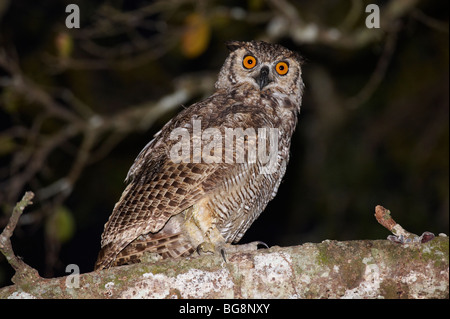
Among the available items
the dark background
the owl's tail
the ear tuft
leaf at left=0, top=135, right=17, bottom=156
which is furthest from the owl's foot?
leaf at left=0, top=135, right=17, bottom=156

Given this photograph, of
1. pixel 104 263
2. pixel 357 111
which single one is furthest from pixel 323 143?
pixel 104 263

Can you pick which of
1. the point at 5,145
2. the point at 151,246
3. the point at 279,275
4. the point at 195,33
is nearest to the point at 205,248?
the point at 151,246

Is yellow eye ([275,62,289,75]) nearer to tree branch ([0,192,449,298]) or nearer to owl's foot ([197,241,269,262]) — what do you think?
owl's foot ([197,241,269,262])

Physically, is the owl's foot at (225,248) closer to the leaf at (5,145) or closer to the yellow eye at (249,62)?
the yellow eye at (249,62)

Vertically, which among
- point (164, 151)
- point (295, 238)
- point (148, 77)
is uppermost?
point (148, 77)

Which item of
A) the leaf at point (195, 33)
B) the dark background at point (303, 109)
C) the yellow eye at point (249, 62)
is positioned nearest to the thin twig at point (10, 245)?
the yellow eye at point (249, 62)

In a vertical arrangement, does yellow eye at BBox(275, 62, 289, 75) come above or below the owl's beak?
above

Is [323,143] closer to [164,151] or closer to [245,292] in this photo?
[164,151]

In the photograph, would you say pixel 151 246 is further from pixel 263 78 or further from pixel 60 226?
pixel 60 226
